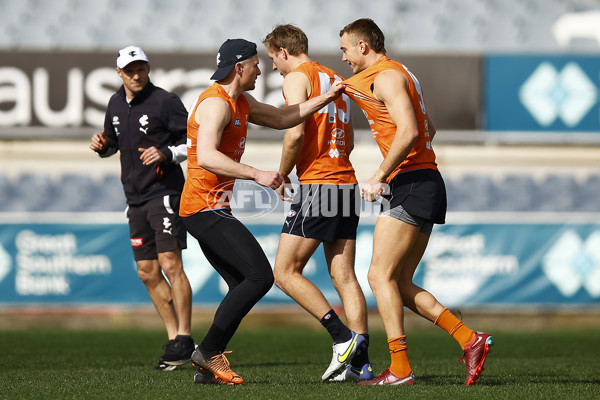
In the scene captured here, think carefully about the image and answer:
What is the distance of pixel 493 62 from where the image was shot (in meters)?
12.4

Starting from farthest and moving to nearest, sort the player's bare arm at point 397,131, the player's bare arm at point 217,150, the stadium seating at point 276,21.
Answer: the stadium seating at point 276,21 → the player's bare arm at point 397,131 → the player's bare arm at point 217,150

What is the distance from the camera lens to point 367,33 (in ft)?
18.3

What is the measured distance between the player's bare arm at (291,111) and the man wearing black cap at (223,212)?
216 millimetres

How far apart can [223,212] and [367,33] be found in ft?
4.50

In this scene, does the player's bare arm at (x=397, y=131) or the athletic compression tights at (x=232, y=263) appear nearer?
the player's bare arm at (x=397, y=131)

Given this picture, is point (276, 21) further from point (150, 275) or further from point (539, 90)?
point (150, 275)

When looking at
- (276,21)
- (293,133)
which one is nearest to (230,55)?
(293,133)

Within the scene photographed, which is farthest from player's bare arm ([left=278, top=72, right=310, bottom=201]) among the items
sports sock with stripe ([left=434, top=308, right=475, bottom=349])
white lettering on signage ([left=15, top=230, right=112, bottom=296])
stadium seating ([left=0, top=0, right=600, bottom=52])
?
stadium seating ([left=0, top=0, right=600, bottom=52])

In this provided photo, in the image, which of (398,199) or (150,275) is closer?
(398,199)

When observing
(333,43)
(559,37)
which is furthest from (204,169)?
(559,37)

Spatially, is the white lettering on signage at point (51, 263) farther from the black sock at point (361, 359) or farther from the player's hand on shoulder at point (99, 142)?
the black sock at point (361, 359)

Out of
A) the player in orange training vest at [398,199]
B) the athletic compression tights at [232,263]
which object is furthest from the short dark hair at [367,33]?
the athletic compression tights at [232,263]

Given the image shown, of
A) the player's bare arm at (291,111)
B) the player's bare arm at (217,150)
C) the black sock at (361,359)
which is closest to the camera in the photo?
the player's bare arm at (217,150)

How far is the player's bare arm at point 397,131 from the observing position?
5.16m
